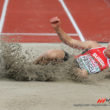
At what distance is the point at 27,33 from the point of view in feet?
23.9

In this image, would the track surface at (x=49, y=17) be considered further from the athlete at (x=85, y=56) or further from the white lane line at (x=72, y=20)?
the athlete at (x=85, y=56)

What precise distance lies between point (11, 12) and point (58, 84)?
5.89 metres

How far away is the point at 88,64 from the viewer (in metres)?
4.16

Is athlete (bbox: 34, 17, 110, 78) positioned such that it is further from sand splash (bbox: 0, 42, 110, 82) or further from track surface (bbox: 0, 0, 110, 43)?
track surface (bbox: 0, 0, 110, 43)

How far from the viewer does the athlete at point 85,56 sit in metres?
4.06

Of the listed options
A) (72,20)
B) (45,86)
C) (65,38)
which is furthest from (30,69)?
(72,20)

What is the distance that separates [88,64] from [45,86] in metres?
0.78

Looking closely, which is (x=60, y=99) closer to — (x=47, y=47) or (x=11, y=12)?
(x=47, y=47)

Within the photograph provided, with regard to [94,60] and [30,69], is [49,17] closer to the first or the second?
[94,60]

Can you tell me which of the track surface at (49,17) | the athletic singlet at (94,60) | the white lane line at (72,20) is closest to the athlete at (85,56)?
the athletic singlet at (94,60)

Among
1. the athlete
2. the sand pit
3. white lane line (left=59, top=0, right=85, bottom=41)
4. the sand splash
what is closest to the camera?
the sand pit

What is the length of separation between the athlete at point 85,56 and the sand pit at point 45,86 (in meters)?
0.09

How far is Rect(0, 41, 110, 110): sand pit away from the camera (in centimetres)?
299

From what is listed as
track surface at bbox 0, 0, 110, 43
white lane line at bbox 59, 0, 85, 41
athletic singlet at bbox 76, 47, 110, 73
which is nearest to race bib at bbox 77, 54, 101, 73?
athletic singlet at bbox 76, 47, 110, 73
